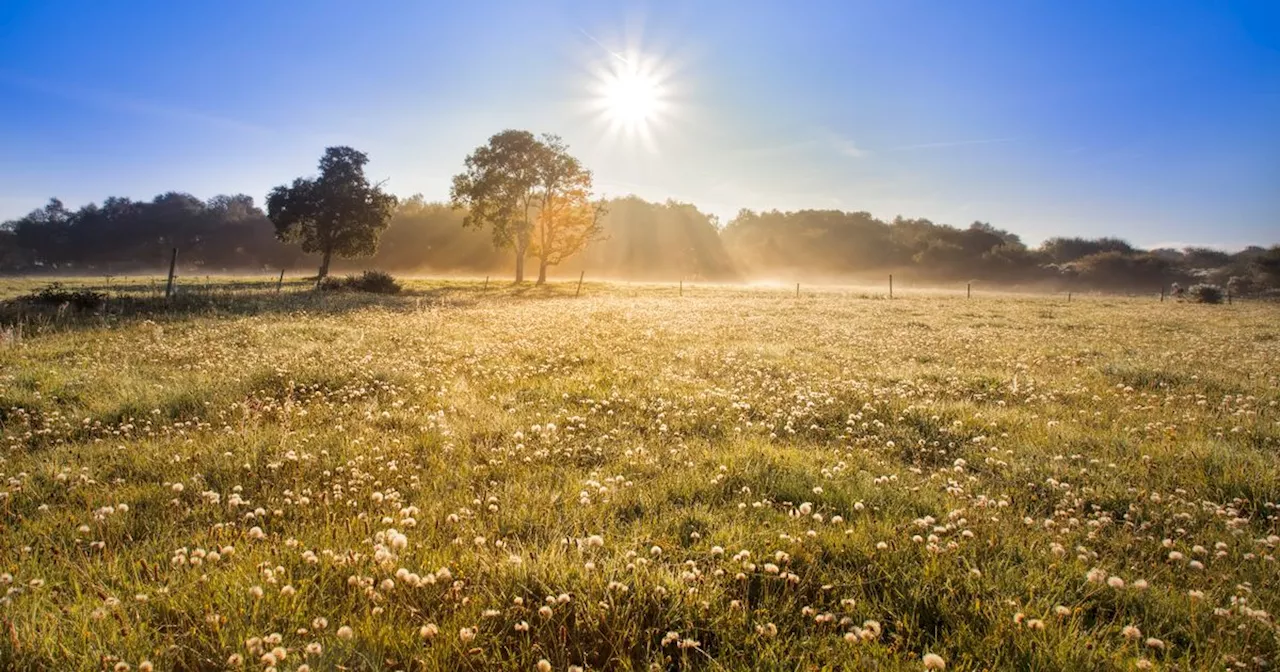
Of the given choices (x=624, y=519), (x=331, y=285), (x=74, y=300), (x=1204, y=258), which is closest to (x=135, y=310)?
(x=74, y=300)

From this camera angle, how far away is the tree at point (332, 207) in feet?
188

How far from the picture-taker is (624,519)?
4.72m

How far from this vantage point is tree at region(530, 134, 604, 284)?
59.3 meters

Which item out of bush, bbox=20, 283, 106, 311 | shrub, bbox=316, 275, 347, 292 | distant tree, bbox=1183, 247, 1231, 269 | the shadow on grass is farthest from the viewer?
distant tree, bbox=1183, 247, 1231, 269

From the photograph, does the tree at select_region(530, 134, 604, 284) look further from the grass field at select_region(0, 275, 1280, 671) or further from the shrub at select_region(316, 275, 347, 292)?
the grass field at select_region(0, 275, 1280, 671)

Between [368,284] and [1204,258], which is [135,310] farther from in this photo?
[1204,258]

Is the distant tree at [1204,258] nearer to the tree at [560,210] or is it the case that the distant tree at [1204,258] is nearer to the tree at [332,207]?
the tree at [560,210]

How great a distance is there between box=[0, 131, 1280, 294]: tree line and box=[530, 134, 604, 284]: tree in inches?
6.0

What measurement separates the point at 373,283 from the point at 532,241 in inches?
943

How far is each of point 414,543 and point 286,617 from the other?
0.93 metres

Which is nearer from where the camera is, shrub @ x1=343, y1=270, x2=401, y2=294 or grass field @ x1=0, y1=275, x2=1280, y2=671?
grass field @ x1=0, y1=275, x2=1280, y2=671

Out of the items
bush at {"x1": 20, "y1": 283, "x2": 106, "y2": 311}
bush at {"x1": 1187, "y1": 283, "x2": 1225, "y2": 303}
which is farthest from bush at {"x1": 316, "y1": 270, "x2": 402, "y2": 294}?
bush at {"x1": 1187, "y1": 283, "x2": 1225, "y2": 303}

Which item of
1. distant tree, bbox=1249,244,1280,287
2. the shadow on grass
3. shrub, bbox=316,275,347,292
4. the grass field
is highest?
distant tree, bbox=1249,244,1280,287

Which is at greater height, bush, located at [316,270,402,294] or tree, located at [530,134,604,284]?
tree, located at [530,134,604,284]
